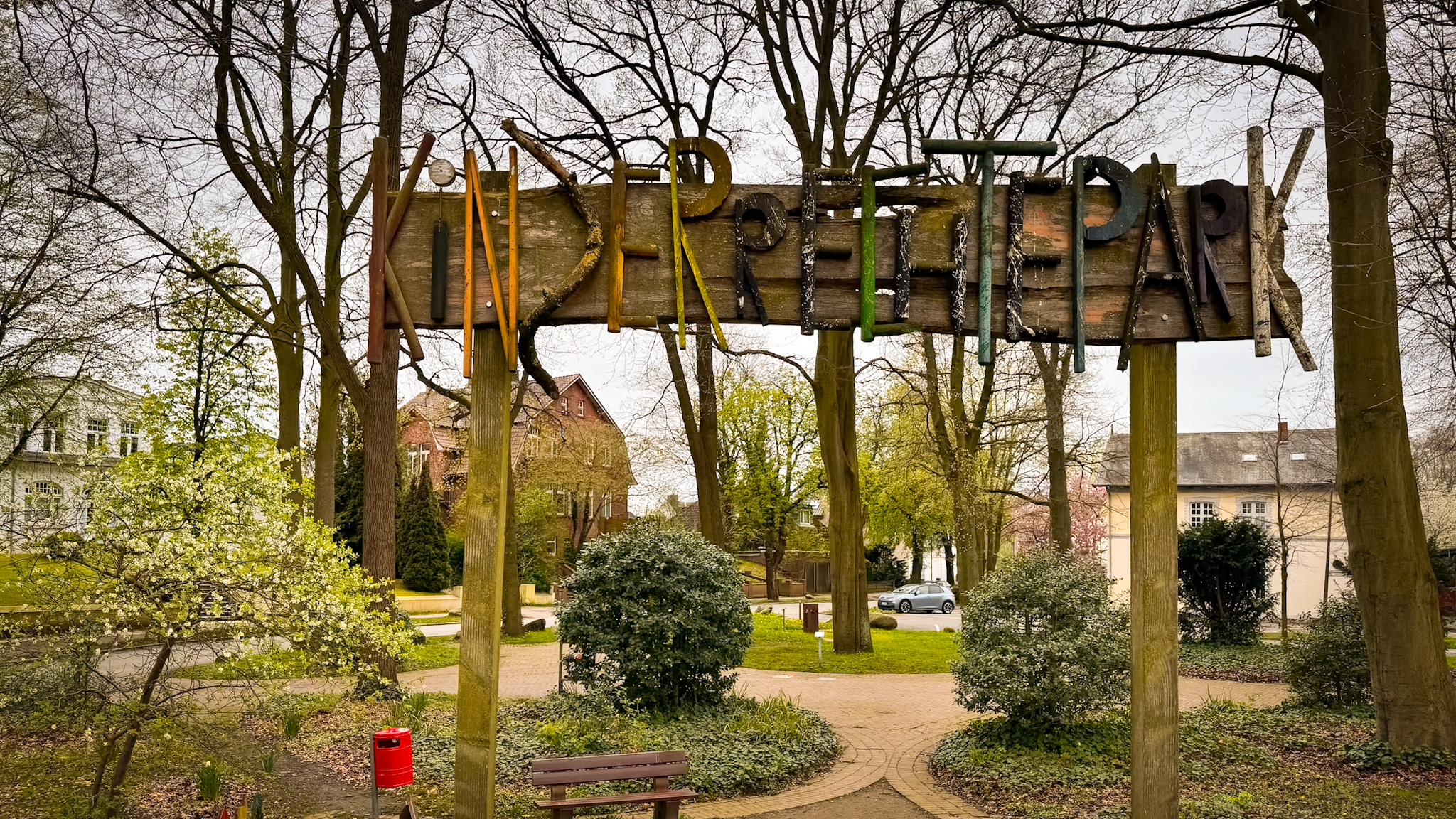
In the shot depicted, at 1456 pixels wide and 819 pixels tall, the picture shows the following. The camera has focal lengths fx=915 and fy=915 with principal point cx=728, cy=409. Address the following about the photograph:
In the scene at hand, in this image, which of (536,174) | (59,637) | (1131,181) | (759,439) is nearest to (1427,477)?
(759,439)

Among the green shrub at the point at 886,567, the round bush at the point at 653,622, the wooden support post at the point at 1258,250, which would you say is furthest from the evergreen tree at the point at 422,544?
the wooden support post at the point at 1258,250

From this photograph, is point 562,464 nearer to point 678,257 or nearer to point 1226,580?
point 1226,580

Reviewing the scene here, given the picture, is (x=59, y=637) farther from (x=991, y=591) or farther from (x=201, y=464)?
(x=991, y=591)

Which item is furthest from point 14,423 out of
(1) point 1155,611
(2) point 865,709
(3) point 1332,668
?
(3) point 1332,668

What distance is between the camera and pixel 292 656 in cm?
733

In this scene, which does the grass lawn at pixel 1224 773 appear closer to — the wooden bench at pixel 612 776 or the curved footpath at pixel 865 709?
the curved footpath at pixel 865 709

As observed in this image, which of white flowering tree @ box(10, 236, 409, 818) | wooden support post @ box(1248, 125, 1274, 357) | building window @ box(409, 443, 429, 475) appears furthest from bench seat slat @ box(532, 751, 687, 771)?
building window @ box(409, 443, 429, 475)

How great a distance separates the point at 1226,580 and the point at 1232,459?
816 inches

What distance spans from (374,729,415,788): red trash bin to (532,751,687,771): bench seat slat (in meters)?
0.92

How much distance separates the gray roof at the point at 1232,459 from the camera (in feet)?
113

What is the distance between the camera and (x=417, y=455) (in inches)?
1805

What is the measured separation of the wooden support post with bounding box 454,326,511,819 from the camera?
4957mm

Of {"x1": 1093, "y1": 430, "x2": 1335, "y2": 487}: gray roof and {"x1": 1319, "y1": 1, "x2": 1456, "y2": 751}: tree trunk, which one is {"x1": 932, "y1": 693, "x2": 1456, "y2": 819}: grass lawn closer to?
{"x1": 1319, "y1": 1, "x2": 1456, "y2": 751}: tree trunk

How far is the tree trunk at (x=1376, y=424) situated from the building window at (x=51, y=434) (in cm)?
1823
